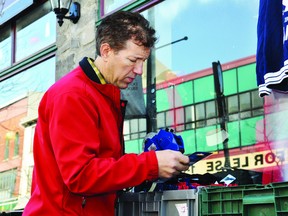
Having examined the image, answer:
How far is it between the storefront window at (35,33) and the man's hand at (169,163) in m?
5.46

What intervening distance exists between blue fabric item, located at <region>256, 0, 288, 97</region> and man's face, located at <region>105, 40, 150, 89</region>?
4.60 feet

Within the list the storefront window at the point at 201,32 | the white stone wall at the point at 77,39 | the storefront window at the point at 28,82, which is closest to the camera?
the storefront window at the point at 201,32

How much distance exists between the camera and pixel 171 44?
5840 millimetres

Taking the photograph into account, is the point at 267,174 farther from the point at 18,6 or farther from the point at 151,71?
the point at 18,6

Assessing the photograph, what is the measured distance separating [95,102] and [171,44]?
362 cm

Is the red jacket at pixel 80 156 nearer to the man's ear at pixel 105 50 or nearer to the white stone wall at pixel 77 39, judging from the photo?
the man's ear at pixel 105 50

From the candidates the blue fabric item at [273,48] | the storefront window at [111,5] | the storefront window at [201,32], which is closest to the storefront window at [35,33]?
the storefront window at [111,5]

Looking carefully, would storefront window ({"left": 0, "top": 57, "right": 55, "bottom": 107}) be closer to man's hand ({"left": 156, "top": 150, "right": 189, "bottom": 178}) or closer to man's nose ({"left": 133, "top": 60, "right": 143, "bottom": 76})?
man's nose ({"left": 133, "top": 60, "right": 143, "bottom": 76})

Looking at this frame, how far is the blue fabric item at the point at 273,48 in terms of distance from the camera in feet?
11.7

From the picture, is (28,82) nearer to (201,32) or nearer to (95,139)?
(201,32)

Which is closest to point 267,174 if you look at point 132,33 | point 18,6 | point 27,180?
point 132,33

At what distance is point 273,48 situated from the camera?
3625 mm

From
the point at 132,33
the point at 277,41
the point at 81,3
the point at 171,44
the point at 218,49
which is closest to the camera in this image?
the point at 132,33

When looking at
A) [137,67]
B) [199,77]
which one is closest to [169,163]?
[137,67]
